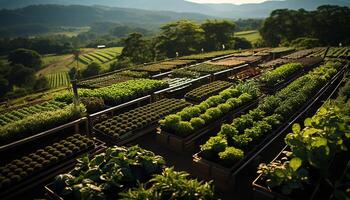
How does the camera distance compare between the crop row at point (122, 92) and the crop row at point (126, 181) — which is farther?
the crop row at point (122, 92)

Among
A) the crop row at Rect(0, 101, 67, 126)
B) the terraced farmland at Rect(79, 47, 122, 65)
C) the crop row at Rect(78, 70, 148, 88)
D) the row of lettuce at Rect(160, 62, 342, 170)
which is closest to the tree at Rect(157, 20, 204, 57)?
the terraced farmland at Rect(79, 47, 122, 65)

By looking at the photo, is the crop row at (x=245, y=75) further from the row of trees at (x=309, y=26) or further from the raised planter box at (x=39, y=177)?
the row of trees at (x=309, y=26)

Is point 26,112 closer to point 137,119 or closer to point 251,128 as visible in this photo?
point 137,119

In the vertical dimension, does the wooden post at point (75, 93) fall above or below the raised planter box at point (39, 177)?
above

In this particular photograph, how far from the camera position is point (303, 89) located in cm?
1199

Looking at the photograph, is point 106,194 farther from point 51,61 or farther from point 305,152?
point 51,61

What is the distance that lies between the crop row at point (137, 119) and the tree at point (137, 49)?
35.6m

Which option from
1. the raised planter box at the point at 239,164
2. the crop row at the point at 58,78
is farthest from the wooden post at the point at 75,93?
the crop row at the point at 58,78

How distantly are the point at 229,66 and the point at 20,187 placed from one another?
14560 millimetres

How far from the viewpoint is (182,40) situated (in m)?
44.8

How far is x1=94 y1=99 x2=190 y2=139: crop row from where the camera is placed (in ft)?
29.1

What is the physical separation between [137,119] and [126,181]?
12.1 ft

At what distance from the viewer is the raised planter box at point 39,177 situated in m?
6.23

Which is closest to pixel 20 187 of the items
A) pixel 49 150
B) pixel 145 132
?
pixel 49 150
